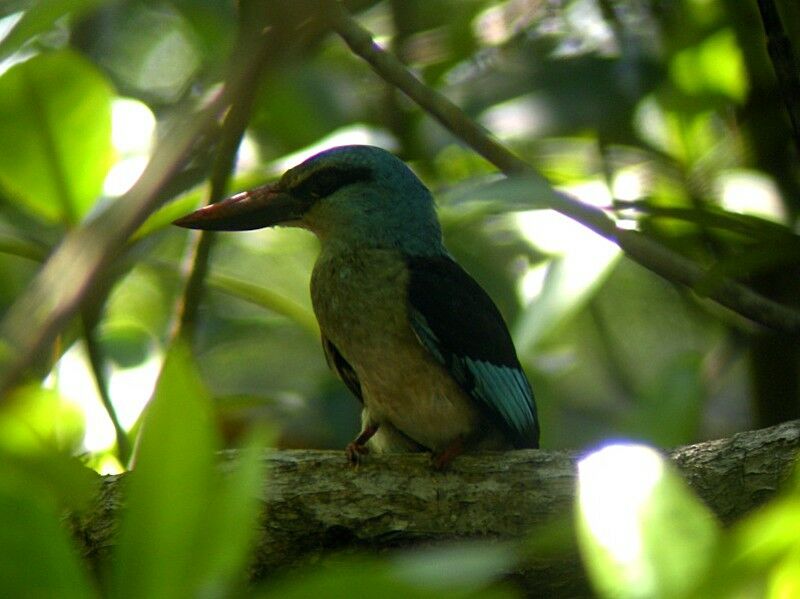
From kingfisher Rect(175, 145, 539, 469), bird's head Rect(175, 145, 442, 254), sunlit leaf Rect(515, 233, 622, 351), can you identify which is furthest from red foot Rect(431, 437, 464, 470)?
bird's head Rect(175, 145, 442, 254)

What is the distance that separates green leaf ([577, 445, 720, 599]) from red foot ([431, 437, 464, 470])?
150cm

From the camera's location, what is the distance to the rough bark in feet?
7.13

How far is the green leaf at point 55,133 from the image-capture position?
6.82 ft

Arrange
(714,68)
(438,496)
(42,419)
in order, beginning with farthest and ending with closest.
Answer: (714,68), (438,496), (42,419)

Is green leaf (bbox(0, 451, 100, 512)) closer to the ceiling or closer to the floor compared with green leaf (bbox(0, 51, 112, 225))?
closer to the floor

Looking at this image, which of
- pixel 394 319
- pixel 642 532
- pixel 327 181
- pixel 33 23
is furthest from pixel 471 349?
pixel 642 532

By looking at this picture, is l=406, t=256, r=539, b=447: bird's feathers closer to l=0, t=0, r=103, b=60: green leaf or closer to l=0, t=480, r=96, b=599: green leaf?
l=0, t=0, r=103, b=60: green leaf

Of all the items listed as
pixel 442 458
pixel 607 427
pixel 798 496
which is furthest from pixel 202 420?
pixel 607 427

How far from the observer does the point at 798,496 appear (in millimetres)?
889

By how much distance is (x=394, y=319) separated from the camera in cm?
275

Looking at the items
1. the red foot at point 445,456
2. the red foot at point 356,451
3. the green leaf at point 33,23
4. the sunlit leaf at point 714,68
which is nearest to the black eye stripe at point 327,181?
the red foot at point 356,451

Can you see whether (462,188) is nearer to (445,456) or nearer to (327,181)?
(445,456)

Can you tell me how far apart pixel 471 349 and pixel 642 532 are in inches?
70.8

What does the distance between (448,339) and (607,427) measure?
120 centimetres
